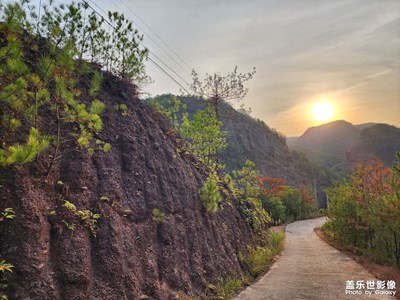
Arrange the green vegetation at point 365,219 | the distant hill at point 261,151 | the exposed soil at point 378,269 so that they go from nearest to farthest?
the exposed soil at point 378,269
the green vegetation at point 365,219
the distant hill at point 261,151

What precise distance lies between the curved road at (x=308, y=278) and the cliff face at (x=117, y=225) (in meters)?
1.21

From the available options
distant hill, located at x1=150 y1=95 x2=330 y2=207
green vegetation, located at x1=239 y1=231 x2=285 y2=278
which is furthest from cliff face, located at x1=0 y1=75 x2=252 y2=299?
distant hill, located at x1=150 y1=95 x2=330 y2=207

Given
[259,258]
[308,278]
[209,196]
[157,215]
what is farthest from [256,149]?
[157,215]

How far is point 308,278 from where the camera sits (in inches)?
403

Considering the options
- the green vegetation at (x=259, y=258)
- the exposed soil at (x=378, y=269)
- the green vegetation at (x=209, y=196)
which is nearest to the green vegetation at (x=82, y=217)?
the green vegetation at (x=209, y=196)

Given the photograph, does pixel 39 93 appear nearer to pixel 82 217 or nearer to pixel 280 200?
pixel 82 217

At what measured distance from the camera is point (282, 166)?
75.3 meters

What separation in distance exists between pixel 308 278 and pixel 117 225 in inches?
272

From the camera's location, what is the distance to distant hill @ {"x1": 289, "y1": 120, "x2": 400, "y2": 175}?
10175 centimetres

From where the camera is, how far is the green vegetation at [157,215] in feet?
26.6

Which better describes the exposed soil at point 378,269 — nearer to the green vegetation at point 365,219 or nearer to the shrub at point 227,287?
the green vegetation at point 365,219

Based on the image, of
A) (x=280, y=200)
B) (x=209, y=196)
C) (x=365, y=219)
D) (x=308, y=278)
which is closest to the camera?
(x=308, y=278)

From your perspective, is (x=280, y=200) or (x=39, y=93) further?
(x=280, y=200)

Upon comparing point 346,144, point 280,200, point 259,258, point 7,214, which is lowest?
point 259,258
